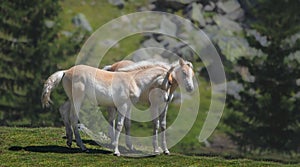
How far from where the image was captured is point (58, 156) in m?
17.5

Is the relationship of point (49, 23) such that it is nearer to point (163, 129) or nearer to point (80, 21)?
point (80, 21)

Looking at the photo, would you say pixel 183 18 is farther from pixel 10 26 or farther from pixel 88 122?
pixel 88 122

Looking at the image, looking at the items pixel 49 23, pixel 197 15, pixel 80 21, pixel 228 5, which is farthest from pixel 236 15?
pixel 49 23

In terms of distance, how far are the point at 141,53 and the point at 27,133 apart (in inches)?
1582

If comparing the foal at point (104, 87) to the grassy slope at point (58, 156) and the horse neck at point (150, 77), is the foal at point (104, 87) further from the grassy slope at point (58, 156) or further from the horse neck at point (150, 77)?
the grassy slope at point (58, 156)

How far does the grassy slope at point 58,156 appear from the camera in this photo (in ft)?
55.3

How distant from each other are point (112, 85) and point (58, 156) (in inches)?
110

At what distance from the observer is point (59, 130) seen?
22.6 m

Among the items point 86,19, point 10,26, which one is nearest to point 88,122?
point 10,26

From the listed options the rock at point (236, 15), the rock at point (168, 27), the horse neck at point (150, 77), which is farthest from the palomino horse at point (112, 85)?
the rock at point (236, 15)

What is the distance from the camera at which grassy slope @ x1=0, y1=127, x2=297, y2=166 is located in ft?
55.3

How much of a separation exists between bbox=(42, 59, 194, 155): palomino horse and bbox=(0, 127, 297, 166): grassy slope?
777mm

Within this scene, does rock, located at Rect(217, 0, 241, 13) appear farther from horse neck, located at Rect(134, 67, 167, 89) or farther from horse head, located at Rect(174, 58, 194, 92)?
Result: horse head, located at Rect(174, 58, 194, 92)

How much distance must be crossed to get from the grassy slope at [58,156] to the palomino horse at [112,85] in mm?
777
